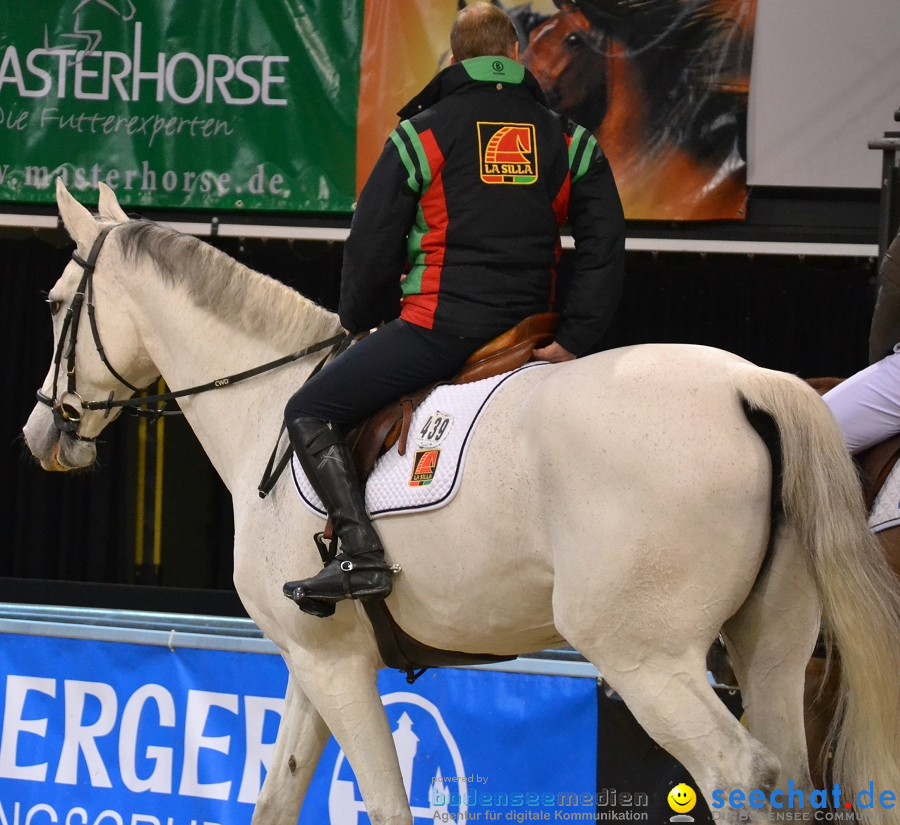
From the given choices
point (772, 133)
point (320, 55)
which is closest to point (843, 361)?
point (772, 133)

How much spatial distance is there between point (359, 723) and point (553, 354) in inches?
43.2

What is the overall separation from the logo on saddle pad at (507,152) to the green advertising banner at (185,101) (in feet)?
12.4

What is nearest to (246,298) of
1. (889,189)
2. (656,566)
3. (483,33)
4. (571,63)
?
(483,33)

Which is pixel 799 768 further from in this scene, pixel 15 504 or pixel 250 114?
pixel 15 504

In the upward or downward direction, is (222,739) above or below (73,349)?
below

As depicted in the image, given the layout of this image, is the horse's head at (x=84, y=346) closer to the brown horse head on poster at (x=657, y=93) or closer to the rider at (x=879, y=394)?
the rider at (x=879, y=394)

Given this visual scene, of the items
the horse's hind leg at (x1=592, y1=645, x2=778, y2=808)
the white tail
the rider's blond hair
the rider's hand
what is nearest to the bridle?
the rider's hand

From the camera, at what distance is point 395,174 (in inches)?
113

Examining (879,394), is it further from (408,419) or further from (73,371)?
(73,371)

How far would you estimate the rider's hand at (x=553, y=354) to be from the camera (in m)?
2.94

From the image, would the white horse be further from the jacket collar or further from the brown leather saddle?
the jacket collar

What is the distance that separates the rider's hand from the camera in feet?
9.64

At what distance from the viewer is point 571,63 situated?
6.45 meters

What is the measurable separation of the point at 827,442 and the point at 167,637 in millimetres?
2592
